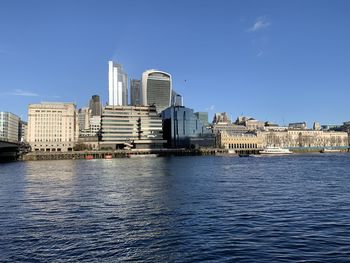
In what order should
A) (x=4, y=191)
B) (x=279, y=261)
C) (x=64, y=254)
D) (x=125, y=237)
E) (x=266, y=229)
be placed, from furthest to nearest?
(x=4, y=191)
(x=266, y=229)
(x=125, y=237)
(x=64, y=254)
(x=279, y=261)

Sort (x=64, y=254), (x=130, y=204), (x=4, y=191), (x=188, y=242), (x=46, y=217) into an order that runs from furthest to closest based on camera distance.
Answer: (x=4, y=191), (x=130, y=204), (x=46, y=217), (x=188, y=242), (x=64, y=254)

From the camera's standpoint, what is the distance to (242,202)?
36.9 metres

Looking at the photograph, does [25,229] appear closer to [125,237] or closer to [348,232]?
[125,237]

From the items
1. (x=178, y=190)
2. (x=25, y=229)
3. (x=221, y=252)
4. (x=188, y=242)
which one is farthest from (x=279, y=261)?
(x=178, y=190)

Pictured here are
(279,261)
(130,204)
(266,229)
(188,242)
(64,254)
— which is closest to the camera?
(279,261)

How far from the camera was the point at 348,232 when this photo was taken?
80.2 ft

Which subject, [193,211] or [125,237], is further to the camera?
[193,211]

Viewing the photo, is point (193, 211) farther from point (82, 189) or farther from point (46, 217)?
point (82, 189)

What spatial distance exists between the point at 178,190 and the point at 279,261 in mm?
28937

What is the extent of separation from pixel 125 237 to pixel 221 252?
6689mm

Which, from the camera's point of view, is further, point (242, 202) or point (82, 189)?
point (82, 189)

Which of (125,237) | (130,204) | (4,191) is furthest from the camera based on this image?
(4,191)

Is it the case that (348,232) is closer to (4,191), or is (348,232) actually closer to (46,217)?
(46,217)

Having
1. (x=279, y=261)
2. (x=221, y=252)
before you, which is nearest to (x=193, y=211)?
(x=221, y=252)
